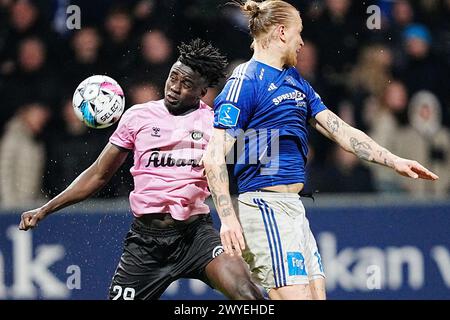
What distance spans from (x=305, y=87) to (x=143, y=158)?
1136 mm

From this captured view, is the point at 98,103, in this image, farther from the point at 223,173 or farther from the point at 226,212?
the point at 226,212

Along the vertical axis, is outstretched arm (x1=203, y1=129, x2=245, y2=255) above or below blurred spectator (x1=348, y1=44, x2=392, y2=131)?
below

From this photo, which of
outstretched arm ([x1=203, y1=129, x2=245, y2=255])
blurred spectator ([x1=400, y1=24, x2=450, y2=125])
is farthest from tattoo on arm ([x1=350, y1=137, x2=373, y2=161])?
blurred spectator ([x1=400, y1=24, x2=450, y2=125])

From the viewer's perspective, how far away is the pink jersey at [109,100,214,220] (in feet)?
21.5

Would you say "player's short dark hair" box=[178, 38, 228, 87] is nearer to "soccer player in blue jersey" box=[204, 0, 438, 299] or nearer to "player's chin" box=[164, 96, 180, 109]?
"player's chin" box=[164, 96, 180, 109]

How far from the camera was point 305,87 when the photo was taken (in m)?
6.17

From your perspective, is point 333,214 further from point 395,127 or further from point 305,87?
point 305,87

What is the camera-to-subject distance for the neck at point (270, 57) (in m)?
6.06

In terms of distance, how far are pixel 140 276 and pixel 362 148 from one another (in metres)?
1.53

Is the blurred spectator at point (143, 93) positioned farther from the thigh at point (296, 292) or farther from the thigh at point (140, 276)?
the thigh at point (296, 292)

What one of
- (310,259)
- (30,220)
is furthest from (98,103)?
(310,259)

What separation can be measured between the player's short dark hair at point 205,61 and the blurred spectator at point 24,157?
2.89m

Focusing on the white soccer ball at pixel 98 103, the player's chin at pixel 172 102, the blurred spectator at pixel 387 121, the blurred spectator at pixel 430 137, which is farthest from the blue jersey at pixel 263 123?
the blurred spectator at pixel 430 137
